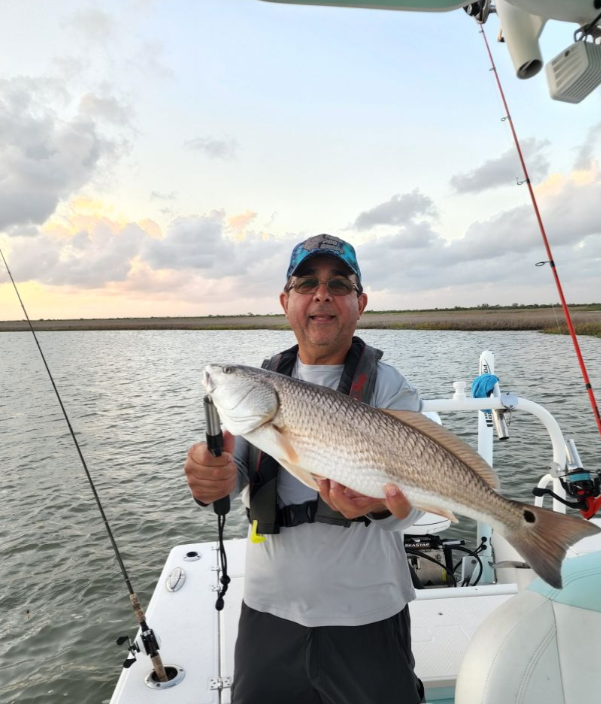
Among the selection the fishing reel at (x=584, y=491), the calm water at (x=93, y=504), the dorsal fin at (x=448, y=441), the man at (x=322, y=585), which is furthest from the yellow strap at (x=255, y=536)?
the calm water at (x=93, y=504)

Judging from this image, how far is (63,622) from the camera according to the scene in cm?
697

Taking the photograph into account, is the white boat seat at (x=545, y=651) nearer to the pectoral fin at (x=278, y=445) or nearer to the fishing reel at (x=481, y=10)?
the pectoral fin at (x=278, y=445)

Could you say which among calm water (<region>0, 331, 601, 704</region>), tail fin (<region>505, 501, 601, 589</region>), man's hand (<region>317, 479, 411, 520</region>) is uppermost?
man's hand (<region>317, 479, 411, 520</region>)

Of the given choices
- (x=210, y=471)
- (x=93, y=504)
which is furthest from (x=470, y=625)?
(x=93, y=504)

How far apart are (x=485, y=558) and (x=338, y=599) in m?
3.49

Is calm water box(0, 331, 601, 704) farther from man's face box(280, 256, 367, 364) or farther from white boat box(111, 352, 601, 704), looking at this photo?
man's face box(280, 256, 367, 364)

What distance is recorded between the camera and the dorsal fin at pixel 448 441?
2203 mm

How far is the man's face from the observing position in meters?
2.73

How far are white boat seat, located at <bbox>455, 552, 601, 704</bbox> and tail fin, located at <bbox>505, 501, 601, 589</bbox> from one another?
1.04 ft

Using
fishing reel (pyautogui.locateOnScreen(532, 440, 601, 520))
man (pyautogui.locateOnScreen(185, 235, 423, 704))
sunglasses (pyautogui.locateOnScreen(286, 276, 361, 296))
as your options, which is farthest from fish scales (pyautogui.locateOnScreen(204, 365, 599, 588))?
fishing reel (pyautogui.locateOnScreen(532, 440, 601, 520))

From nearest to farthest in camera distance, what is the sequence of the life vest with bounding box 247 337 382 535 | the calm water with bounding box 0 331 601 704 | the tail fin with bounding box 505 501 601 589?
1. the tail fin with bounding box 505 501 601 589
2. the life vest with bounding box 247 337 382 535
3. the calm water with bounding box 0 331 601 704

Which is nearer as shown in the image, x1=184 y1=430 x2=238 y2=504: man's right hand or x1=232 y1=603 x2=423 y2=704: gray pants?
x1=184 y1=430 x2=238 y2=504: man's right hand

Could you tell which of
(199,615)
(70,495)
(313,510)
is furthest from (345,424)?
(70,495)

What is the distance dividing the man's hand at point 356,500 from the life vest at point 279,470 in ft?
0.73
